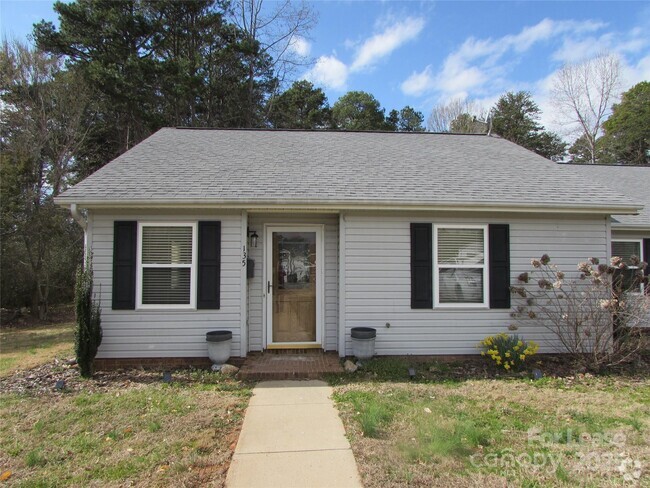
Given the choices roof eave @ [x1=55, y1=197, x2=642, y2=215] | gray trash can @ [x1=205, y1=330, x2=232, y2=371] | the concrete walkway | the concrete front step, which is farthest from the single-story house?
gray trash can @ [x1=205, y1=330, x2=232, y2=371]

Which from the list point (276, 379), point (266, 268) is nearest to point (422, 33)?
point (266, 268)

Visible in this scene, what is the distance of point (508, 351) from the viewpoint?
6047mm

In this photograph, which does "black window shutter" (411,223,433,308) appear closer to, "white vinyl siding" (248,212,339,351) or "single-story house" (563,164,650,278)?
"white vinyl siding" (248,212,339,351)

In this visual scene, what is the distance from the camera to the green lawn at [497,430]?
3.13 meters

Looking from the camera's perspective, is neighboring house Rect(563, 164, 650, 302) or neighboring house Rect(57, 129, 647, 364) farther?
neighboring house Rect(563, 164, 650, 302)

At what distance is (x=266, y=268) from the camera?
6.87m

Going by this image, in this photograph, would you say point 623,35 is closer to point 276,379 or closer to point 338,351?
point 338,351

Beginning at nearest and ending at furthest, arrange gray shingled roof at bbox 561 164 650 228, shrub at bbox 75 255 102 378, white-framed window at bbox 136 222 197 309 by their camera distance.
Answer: shrub at bbox 75 255 102 378, white-framed window at bbox 136 222 197 309, gray shingled roof at bbox 561 164 650 228

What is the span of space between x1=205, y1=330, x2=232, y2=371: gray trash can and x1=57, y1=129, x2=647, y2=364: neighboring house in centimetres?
31

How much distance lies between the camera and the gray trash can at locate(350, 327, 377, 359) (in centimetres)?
604

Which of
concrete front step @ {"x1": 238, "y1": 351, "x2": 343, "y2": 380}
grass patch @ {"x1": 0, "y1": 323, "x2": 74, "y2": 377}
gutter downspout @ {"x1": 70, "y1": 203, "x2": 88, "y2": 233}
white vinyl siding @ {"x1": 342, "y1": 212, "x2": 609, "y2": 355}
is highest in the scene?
gutter downspout @ {"x1": 70, "y1": 203, "x2": 88, "y2": 233}

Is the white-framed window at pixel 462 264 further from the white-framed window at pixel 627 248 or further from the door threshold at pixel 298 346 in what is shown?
the white-framed window at pixel 627 248

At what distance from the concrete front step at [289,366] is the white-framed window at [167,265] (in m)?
1.40

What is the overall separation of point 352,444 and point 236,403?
1.72 metres
